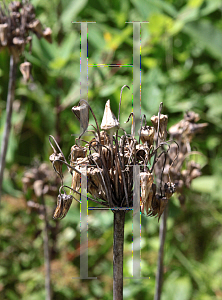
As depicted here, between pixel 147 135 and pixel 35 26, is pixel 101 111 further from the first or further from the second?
pixel 147 135

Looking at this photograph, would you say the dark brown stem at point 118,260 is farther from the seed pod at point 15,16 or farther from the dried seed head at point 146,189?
the seed pod at point 15,16

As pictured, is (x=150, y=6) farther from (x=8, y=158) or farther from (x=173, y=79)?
(x=8, y=158)

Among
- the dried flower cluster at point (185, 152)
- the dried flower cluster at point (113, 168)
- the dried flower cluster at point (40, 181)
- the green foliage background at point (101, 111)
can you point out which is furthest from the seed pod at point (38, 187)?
the dried flower cluster at point (113, 168)

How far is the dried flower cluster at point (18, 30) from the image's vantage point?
0.68 meters

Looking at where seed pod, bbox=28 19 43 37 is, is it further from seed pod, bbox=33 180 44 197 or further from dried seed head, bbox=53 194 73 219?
dried seed head, bbox=53 194 73 219

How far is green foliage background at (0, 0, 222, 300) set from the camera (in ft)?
3.60

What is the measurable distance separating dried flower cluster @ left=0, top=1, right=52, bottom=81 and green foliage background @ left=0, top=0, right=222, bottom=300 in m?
0.25

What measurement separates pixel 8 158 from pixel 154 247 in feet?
1.87

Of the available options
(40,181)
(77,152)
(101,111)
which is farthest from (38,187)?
(77,152)

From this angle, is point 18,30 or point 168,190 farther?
point 18,30

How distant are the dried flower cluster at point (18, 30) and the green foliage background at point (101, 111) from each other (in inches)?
9.9

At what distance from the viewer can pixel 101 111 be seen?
1.00 m

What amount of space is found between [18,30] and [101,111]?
1.19 ft

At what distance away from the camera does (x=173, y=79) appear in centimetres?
138
